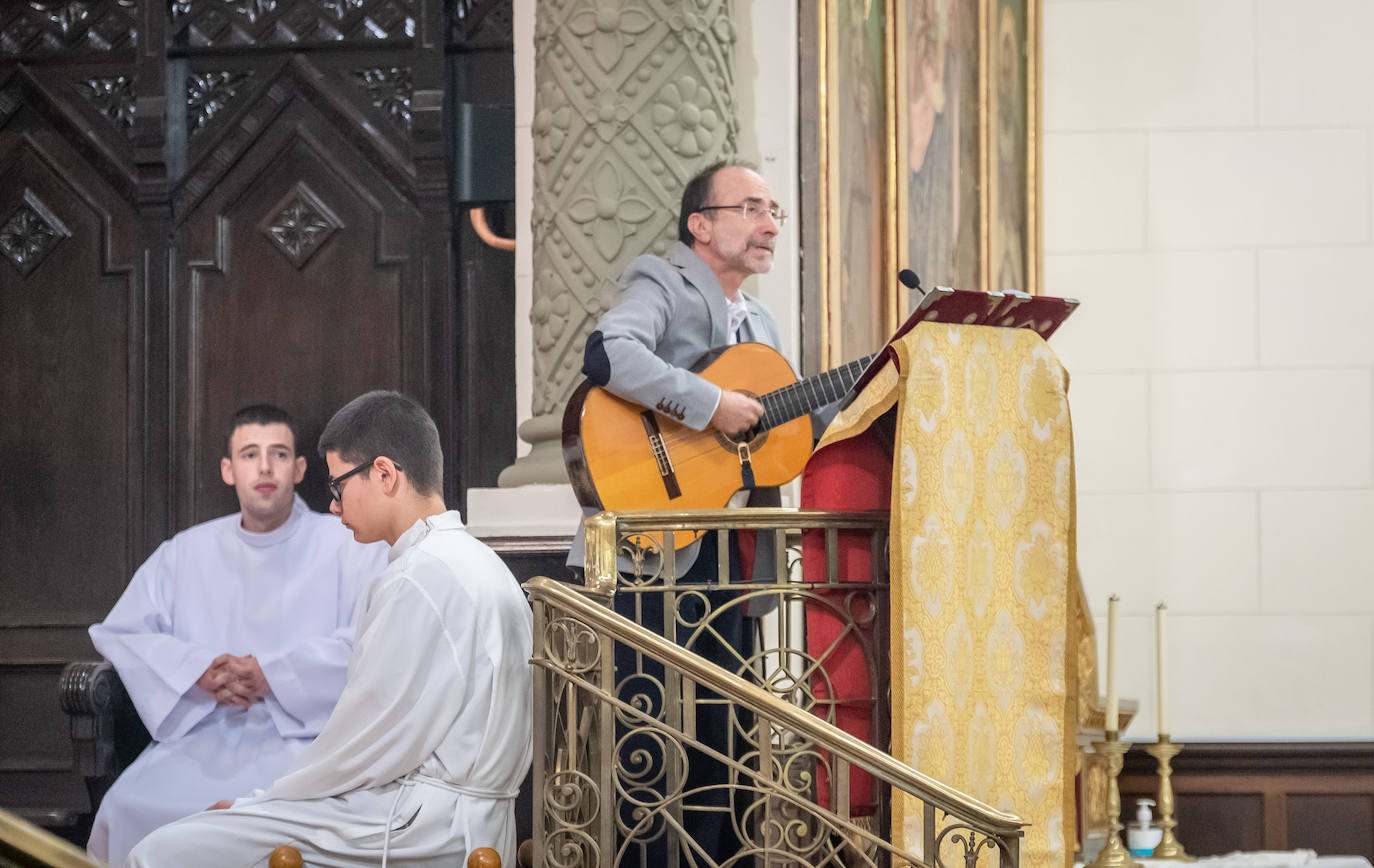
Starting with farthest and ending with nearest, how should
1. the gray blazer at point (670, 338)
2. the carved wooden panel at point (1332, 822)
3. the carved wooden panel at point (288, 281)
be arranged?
the carved wooden panel at point (288, 281), the carved wooden panel at point (1332, 822), the gray blazer at point (670, 338)

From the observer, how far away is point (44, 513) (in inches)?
267

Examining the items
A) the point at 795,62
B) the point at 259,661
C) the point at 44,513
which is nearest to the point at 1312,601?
the point at 795,62

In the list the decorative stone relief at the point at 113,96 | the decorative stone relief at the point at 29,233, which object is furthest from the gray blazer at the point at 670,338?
the decorative stone relief at the point at 29,233

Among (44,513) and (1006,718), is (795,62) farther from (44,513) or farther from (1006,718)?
(44,513)

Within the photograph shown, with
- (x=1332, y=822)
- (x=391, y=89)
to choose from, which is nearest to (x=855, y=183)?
(x=391, y=89)

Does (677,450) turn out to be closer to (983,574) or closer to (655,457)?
(655,457)

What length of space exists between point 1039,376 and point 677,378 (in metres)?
0.89

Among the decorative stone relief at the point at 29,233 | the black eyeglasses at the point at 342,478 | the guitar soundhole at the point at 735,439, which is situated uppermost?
the decorative stone relief at the point at 29,233

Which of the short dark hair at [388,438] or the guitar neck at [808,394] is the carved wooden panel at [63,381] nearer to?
the short dark hair at [388,438]

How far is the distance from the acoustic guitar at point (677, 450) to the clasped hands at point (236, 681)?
168cm

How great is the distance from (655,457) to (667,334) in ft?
1.31

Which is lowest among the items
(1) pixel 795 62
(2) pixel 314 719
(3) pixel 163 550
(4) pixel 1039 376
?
(2) pixel 314 719

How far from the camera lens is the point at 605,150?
216 inches

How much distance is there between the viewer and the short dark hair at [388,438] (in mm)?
4047
